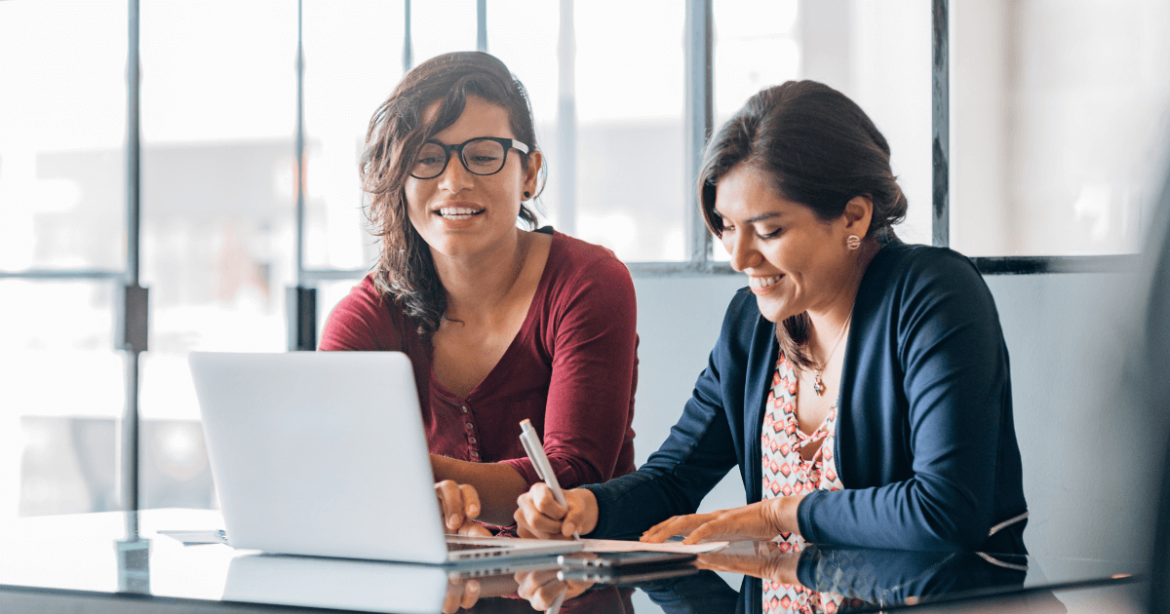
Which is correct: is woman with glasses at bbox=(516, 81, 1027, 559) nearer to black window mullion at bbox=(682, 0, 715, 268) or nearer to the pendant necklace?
the pendant necklace

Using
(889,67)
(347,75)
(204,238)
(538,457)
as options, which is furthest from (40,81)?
(204,238)

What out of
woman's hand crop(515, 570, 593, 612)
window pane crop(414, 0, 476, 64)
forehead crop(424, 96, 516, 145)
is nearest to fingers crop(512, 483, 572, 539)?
woman's hand crop(515, 570, 593, 612)

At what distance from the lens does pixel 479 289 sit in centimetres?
160

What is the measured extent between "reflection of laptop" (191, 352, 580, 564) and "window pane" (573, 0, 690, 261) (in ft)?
5.65

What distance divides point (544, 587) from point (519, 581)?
4cm

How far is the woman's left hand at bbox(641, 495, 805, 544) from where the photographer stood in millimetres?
1051

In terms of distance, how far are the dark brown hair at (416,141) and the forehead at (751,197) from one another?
0.48m

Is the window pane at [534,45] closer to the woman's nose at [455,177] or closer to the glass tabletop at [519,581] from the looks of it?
the woman's nose at [455,177]

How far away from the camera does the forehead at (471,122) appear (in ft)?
5.00

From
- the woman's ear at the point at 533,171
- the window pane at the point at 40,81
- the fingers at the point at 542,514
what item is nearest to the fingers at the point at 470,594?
the fingers at the point at 542,514

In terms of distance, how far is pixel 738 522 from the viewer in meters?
1.08

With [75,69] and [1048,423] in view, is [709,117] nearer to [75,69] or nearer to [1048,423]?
[1048,423]

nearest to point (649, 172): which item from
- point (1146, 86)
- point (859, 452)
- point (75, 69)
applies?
point (1146, 86)

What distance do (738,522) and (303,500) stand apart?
0.48 meters
